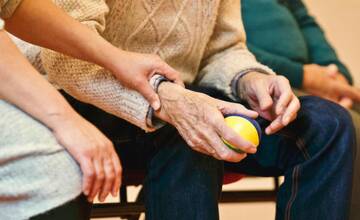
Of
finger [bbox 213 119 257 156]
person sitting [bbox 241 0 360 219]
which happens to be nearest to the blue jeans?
finger [bbox 213 119 257 156]

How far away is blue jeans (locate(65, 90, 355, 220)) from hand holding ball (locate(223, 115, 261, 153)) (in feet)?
0.33

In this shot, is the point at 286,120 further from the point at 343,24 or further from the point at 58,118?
the point at 343,24

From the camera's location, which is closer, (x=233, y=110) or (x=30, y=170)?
(x=30, y=170)

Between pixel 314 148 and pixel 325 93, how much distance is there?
75cm

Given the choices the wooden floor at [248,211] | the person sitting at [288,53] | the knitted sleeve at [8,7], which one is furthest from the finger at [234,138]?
the wooden floor at [248,211]

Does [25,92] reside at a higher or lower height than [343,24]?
higher

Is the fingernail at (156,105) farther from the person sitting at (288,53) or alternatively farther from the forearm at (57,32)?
the person sitting at (288,53)

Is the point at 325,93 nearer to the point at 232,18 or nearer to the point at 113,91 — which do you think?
the point at 232,18

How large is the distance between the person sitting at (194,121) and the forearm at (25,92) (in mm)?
209

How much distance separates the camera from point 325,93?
168 centimetres

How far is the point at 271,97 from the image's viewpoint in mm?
1008

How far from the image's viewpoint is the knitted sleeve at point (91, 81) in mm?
916

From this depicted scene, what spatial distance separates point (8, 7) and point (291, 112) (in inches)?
18.9

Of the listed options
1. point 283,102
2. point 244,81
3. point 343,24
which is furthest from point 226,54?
point 343,24
